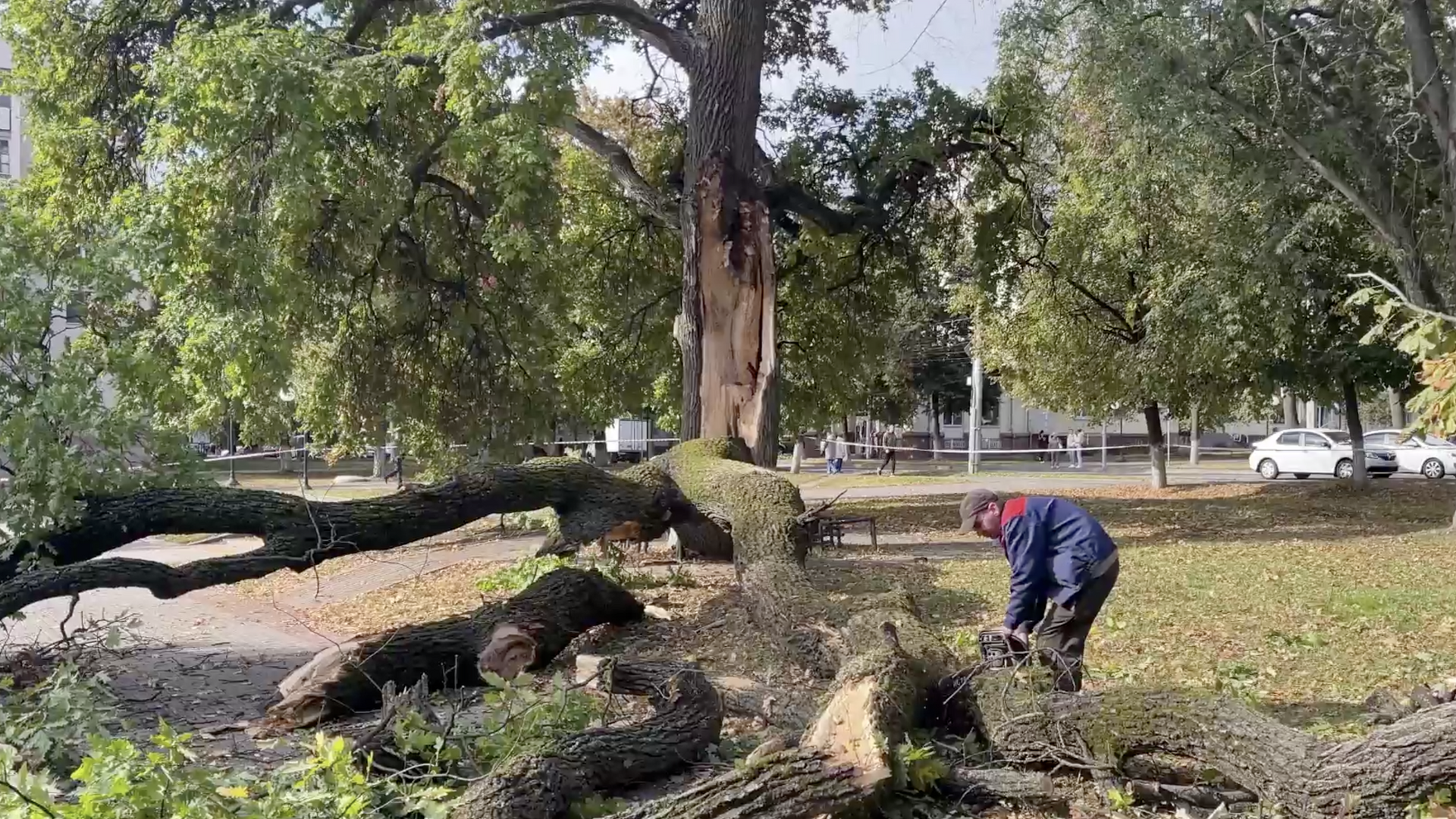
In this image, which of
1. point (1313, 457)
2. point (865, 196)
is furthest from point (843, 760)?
point (1313, 457)

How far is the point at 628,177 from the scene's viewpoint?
13875 millimetres

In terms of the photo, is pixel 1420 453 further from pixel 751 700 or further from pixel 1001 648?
pixel 751 700

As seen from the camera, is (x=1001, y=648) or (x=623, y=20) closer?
(x=1001, y=648)

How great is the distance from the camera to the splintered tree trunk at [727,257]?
1170 cm

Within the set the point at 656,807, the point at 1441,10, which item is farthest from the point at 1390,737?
the point at 1441,10

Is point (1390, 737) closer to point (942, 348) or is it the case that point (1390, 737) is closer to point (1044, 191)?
point (1044, 191)

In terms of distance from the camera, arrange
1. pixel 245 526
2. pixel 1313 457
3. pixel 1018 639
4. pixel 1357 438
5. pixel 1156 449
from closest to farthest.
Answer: pixel 1018 639 < pixel 245 526 < pixel 1357 438 < pixel 1156 449 < pixel 1313 457

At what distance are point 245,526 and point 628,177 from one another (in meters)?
8.17

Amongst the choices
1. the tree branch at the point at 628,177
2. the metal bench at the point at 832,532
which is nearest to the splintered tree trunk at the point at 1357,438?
the metal bench at the point at 832,532

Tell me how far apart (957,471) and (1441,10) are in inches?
940

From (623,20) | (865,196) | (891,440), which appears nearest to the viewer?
(623,20)

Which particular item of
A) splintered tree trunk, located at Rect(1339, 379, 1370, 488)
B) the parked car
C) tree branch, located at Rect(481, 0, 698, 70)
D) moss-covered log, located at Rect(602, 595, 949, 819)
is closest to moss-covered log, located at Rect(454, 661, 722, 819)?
moss-covered log, located at Rect(602, 595, 949, 819)

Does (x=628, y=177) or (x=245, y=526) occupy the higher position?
(x=628, y=177)

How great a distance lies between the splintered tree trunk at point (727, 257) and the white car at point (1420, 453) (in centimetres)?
2211
